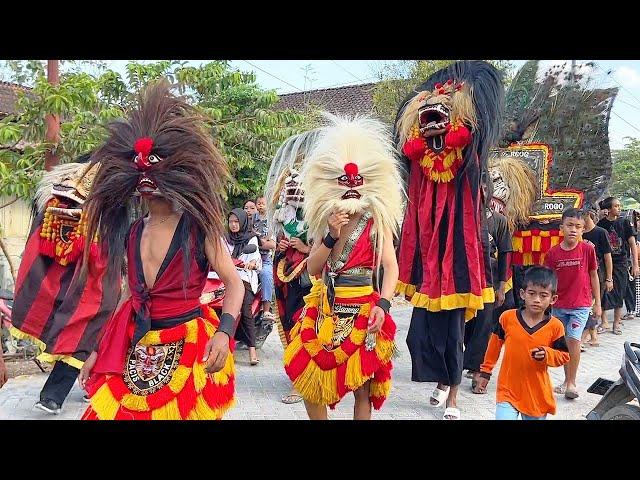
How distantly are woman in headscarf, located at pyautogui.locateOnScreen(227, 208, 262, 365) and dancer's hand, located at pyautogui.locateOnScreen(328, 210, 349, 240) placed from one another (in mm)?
3322

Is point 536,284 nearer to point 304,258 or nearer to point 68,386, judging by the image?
point 304,258

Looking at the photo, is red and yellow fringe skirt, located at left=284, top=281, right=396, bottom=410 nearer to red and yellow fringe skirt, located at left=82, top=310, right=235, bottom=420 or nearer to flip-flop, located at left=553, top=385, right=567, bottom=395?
red and yellow fringe skirt, located at left=82, top=310, right=235, bottom=420

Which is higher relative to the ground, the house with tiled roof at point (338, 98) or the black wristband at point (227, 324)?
the house with tiled roof at point (338, 98)

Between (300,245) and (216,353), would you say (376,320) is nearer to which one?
(216,353)

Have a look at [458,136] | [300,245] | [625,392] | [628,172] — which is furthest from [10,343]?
[628,172]

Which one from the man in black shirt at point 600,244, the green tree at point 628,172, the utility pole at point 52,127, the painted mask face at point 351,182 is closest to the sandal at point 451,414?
the painted mask face at point 351,182

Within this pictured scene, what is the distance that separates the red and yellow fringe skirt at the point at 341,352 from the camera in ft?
12.6

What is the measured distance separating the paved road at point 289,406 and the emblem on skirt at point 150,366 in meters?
A: 2.04

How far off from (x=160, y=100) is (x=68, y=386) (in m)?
2.78

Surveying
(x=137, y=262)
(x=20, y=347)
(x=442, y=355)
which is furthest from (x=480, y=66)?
(x=20, y=347)

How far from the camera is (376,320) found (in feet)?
12.3

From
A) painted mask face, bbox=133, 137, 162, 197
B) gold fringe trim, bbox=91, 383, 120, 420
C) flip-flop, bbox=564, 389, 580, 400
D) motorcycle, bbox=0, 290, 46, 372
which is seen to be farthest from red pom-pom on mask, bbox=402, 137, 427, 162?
motorcycle, bbox=0, 290, 46, 372

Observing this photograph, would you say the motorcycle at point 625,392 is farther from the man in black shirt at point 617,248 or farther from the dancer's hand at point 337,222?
the man in black shirt at point 617,248

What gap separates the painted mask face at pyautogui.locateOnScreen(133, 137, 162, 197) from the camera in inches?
128
